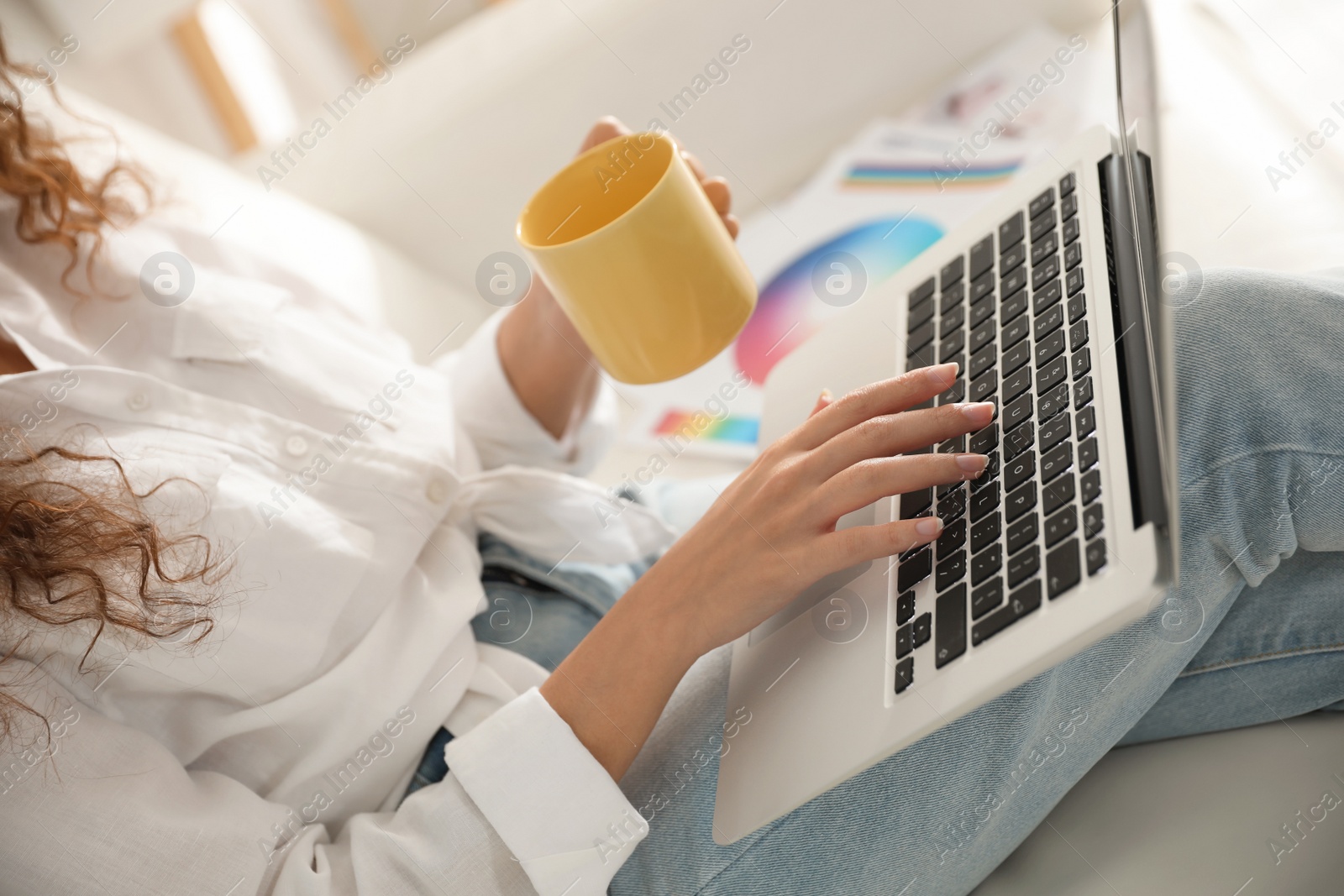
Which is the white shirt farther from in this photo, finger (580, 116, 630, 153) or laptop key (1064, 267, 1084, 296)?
laptop key (1064, 267, 1084, 296)

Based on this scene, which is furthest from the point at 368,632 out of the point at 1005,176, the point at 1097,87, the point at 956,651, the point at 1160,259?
the point at 1097,87

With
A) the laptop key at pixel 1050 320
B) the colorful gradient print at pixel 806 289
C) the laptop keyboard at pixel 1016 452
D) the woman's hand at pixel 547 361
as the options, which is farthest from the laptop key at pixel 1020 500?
the colorful gradient print at pixel 806 289

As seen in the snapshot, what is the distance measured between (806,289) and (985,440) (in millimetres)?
629

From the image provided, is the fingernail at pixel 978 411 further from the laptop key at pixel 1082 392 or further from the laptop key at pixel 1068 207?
the laptop key at pixel 1068 207

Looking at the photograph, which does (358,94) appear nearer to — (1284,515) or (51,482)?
(51,482)

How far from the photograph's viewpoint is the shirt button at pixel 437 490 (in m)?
0.69

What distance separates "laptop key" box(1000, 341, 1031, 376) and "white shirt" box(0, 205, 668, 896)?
31 centimetres

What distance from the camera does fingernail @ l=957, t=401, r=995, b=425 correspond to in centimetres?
47

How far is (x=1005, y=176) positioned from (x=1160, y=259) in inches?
27.8

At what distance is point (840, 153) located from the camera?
123cm

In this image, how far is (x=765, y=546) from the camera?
1.61 ft

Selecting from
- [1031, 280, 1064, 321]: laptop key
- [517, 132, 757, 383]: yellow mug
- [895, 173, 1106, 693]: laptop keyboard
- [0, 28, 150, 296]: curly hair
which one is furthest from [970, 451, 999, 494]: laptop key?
[0, 28, 150, 296]: curly hair

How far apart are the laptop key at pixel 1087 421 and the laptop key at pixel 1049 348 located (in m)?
0.05

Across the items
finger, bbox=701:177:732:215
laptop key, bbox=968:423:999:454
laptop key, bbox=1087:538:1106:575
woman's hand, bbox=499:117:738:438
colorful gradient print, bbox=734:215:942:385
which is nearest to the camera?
laptop key, bbox=1087:538:1106:575
